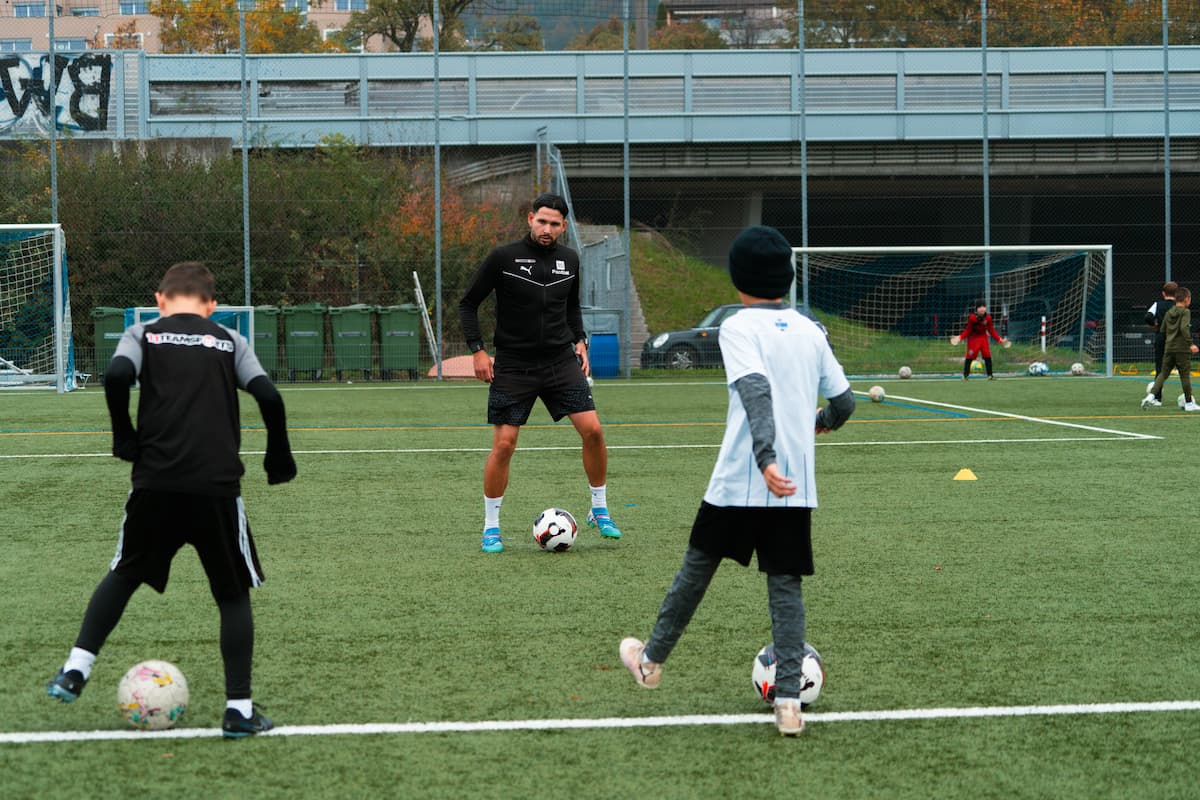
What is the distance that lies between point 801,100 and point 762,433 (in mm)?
25337

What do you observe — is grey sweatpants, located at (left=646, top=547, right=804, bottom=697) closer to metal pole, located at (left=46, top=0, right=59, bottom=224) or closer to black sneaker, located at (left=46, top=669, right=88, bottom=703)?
black sneaker, located at (left=46, top=669, right=88, bottom=703)

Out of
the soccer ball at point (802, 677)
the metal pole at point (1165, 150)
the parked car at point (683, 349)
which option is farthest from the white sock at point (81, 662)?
the metal pole at point (1165, 150)

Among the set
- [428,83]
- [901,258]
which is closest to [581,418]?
[901,258]

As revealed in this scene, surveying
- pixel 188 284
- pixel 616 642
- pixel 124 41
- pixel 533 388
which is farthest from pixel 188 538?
pixel 124 41

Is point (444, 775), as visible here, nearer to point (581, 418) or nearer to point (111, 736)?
point (111, 736)

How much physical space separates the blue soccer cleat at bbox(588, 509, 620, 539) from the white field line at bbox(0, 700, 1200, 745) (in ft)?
11.1

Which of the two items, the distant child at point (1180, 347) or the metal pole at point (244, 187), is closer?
the distant child at point (1180, 347)

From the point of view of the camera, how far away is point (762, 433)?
405cm

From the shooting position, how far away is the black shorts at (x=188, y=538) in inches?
160

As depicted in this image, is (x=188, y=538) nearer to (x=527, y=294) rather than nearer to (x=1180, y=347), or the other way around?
(x=527, y=294)

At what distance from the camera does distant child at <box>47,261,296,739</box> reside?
13.2 feet

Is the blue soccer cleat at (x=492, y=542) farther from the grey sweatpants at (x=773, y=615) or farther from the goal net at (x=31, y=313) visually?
the goal net at (x=31, y=313)

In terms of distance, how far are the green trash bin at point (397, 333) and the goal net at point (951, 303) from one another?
23.9ft

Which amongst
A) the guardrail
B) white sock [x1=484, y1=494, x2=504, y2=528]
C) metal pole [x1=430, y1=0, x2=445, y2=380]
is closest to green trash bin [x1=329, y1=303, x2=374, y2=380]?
metal pole [x1=430, y1=0, x2=445, y2=380]
